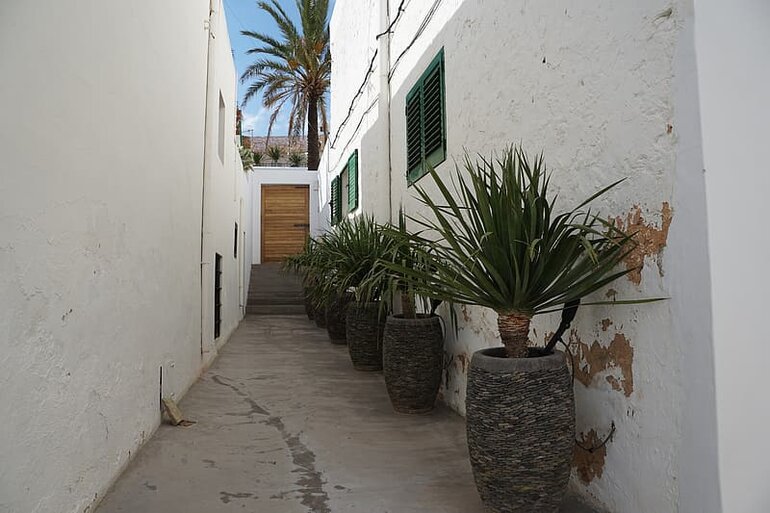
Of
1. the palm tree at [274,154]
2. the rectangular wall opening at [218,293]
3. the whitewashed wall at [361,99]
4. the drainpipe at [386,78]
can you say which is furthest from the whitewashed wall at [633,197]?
the palm tree at [274,154]

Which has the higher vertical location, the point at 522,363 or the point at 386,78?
the point at 386,78

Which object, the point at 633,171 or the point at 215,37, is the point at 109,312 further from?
the point at 215,37

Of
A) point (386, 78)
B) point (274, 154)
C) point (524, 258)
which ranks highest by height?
point (274, 154)

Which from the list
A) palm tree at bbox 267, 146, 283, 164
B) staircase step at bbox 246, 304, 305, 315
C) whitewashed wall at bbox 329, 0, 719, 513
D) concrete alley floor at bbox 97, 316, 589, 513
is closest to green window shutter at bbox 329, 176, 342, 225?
staircase step at bbox 246, 304, 305, 315

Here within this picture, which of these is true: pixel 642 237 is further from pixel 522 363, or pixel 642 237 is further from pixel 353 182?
pixel 353 182

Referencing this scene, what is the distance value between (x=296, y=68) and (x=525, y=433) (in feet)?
A: 41.3

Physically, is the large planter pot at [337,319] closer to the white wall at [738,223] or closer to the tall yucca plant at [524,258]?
the tall yucca plant at [524,258]

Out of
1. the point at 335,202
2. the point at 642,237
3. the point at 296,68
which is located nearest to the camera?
the point at 642,237

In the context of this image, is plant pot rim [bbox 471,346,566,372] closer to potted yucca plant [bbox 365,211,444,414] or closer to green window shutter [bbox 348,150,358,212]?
potted yucca plant [bbox 365,211,444,414]

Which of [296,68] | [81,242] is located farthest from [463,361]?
[296,68]

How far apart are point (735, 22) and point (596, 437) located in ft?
5.08

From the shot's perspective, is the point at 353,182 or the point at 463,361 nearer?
the point at 463,361

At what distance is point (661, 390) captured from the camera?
1727 mm

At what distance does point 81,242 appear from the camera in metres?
2.10
